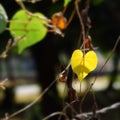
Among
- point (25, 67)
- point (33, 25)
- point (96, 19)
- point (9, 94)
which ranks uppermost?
point (33, 25)

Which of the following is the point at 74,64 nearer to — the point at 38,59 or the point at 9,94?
the point at 38,59

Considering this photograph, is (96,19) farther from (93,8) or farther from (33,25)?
(33,25)

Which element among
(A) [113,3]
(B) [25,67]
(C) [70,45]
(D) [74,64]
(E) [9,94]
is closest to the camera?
(D) [74,64]

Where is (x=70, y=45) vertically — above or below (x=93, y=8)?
below

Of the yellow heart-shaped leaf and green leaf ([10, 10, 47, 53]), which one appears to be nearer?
the yellow heart-shaped leaf

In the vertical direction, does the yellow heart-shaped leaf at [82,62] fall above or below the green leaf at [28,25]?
above

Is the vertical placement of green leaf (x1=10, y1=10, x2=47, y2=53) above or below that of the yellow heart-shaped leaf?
below

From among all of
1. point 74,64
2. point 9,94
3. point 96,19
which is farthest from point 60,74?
point 9,94

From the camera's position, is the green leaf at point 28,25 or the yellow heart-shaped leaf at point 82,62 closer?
the yellow heart-shaped leaf at point 82,62

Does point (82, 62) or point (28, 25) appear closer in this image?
point (82, 62)

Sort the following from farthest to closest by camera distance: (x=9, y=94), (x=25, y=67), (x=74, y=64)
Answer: (x=25, y=67), (x=9, y=94), (x=74, y=64)

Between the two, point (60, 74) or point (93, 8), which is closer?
point (60, 74)
